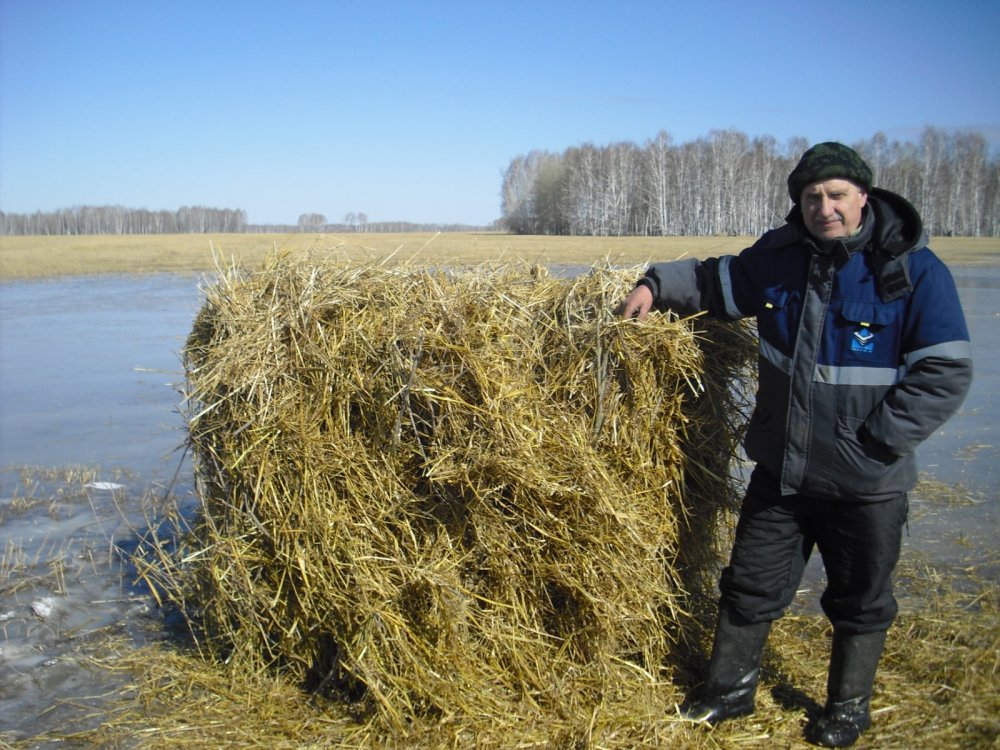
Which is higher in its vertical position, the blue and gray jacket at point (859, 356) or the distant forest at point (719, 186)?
the distant forest at point (719, 186)

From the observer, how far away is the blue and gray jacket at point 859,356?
282 centimetres

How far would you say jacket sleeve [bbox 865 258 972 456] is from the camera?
9.17ft

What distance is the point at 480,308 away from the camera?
3439mm

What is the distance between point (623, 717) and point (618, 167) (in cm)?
6144

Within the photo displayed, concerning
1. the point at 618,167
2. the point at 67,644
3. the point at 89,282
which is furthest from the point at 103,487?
the point at 618,167

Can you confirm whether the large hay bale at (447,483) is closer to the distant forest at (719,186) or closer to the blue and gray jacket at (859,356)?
the blue and gray jacket at (859,356)

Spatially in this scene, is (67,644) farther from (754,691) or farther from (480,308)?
(754,691)

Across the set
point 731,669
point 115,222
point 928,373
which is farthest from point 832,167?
point 115,222

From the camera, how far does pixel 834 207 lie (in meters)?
2.98

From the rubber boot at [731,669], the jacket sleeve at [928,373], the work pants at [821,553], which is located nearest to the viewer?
the jacket sleeve at [928,373]

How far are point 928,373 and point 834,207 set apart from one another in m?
0.69

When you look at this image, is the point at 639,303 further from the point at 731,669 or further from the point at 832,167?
the point at 731,669

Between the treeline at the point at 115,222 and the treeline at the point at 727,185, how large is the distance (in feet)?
224

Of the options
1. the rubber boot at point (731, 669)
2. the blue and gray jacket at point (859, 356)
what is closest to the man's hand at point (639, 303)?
the blue and gray jacket at point (859, 356)
